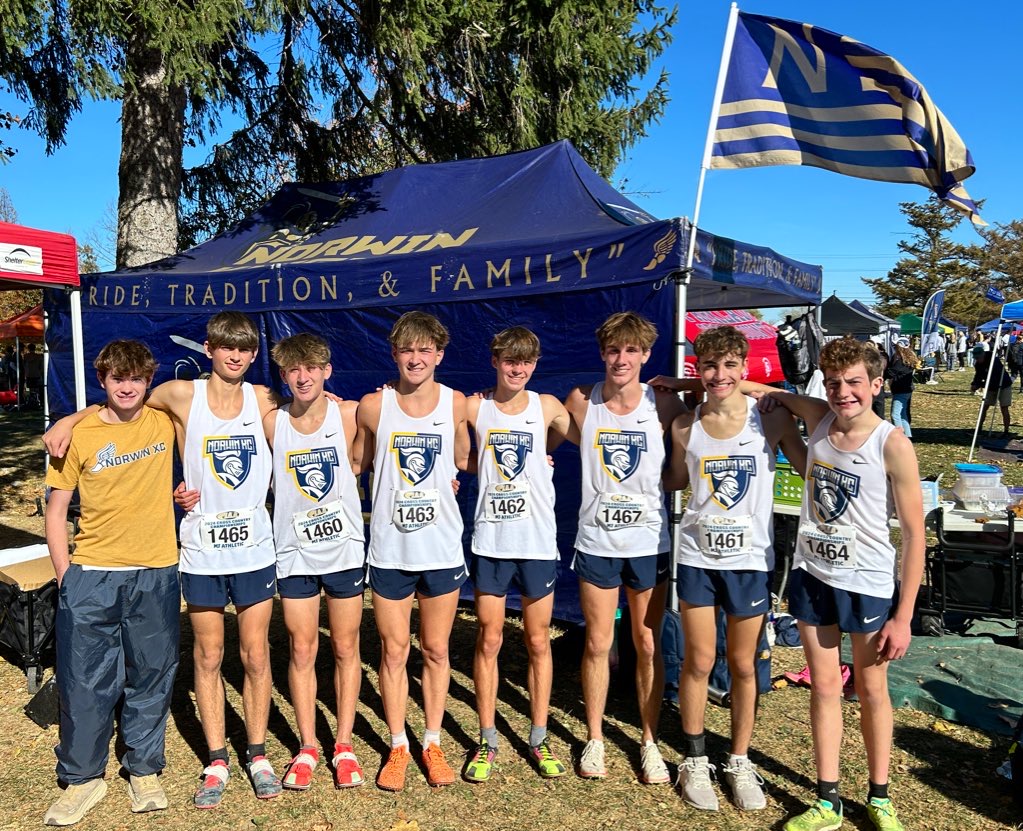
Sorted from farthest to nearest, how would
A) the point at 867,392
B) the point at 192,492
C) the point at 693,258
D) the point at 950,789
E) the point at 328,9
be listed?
the point at 328,9
the point at 693,258
the point at 950,789
the point at 192,492
the point at 867,392

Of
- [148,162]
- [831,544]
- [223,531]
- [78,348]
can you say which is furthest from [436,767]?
[148,162]

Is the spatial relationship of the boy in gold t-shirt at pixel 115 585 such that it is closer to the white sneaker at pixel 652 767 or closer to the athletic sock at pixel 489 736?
the athletic sock at pixel 489 736

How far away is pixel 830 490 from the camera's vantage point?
9.24ft

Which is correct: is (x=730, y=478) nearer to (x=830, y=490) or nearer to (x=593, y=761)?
(x=830, y=490)

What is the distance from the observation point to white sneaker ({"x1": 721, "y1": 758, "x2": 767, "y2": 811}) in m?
3.05

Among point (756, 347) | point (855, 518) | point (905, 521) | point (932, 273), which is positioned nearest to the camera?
point (905, 521)

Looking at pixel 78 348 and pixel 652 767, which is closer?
pixel 652 767

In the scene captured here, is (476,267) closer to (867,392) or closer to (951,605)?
(867,392)

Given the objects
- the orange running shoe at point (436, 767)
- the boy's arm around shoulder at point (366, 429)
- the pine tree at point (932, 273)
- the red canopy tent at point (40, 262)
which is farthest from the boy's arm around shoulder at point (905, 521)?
the pine tree at point (932, 273)

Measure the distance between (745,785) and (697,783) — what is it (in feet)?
0.59

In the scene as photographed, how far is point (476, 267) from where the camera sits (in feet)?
15.9

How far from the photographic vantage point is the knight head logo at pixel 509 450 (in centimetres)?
321

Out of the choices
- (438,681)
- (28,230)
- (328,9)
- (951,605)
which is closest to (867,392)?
(438,681)

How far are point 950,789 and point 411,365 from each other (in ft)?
9.02
